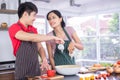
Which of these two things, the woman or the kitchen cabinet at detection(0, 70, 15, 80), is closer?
the woman

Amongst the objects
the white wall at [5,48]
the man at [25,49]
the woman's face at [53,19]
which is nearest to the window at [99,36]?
the white wall at [5,48]

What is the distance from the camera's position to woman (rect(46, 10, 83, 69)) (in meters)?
2.10

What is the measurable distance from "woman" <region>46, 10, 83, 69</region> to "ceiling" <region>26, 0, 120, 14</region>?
6.98ft

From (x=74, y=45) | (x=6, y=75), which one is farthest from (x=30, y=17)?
(x=6, y=75)

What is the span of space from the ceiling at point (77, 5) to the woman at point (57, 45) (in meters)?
2.13

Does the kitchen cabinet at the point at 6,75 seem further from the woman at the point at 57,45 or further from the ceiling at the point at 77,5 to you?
the ceiling at the point at 77,5

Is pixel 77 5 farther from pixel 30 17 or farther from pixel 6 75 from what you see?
pixel 30 17

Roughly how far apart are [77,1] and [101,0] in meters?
0.63

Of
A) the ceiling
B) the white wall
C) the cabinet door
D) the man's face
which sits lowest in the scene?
the cabinet door

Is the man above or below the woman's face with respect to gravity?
below

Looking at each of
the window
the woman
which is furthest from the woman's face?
the window

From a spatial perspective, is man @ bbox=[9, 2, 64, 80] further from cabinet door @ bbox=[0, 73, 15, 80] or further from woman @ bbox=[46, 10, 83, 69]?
cabinet door @ bbox=[0, 73, 15, 80]

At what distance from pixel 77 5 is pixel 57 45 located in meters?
3.06

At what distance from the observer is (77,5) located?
505cm
